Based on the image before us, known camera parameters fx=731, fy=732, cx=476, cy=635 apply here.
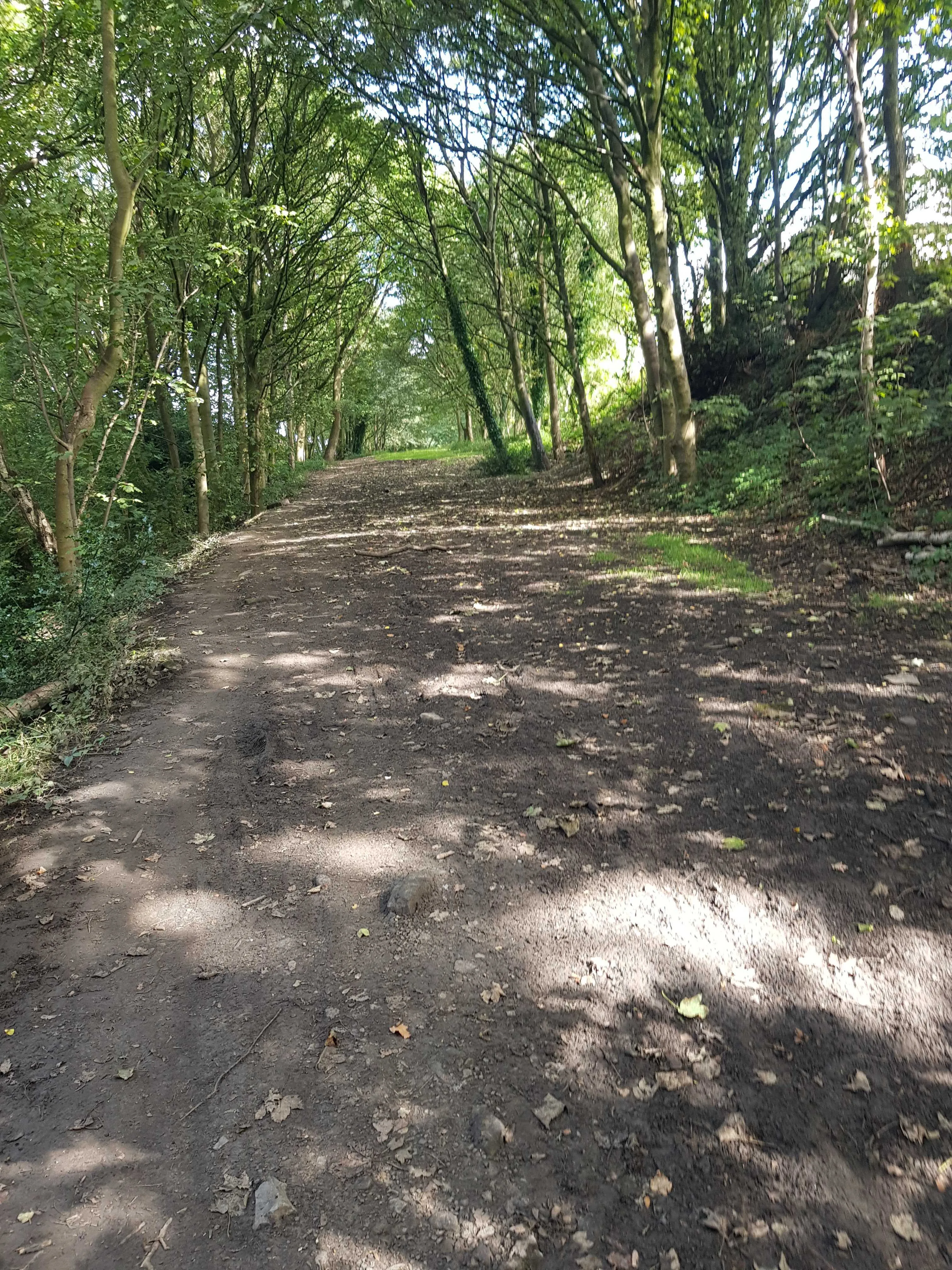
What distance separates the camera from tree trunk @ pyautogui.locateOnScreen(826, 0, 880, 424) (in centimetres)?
910

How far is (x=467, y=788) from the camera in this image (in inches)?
201

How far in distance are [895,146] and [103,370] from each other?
1221 centimetres

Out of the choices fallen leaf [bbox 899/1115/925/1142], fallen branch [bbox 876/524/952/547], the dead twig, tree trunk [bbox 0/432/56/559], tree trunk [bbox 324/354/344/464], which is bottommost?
the dead twig

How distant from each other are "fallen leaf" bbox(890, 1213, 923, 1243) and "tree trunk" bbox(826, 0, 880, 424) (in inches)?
368

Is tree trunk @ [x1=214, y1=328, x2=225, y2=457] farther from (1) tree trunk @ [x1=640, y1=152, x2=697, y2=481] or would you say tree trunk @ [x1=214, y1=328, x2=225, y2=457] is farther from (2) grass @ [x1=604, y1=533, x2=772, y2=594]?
(2) grass @ [x1=604, y1=533, x2=772, y2=594]

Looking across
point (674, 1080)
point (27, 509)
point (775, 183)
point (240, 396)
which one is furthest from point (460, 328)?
point (674, 1080)

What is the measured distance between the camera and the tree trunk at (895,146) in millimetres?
11172

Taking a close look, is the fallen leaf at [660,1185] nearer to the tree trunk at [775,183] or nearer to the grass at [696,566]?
the grass at [696,566]

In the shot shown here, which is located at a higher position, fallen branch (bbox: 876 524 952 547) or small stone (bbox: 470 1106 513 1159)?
fallen branch (bbox: 876 524 952 547)

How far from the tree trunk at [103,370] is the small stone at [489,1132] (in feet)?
25.9

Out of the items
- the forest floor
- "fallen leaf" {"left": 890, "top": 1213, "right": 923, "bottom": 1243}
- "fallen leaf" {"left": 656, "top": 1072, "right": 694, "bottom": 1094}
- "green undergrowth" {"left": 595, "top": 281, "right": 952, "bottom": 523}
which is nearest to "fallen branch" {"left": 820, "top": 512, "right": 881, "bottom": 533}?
"green undergrowth" {"left": 595, "top": 281, "right": 952, "bottom": 523}

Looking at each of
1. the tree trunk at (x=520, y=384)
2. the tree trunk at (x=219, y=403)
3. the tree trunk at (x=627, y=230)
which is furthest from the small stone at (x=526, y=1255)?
the tree trunk at (x=520, y=384)

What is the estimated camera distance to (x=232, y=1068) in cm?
309

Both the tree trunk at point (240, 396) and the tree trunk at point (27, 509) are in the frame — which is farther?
the tree trunk at point (240, 396)
